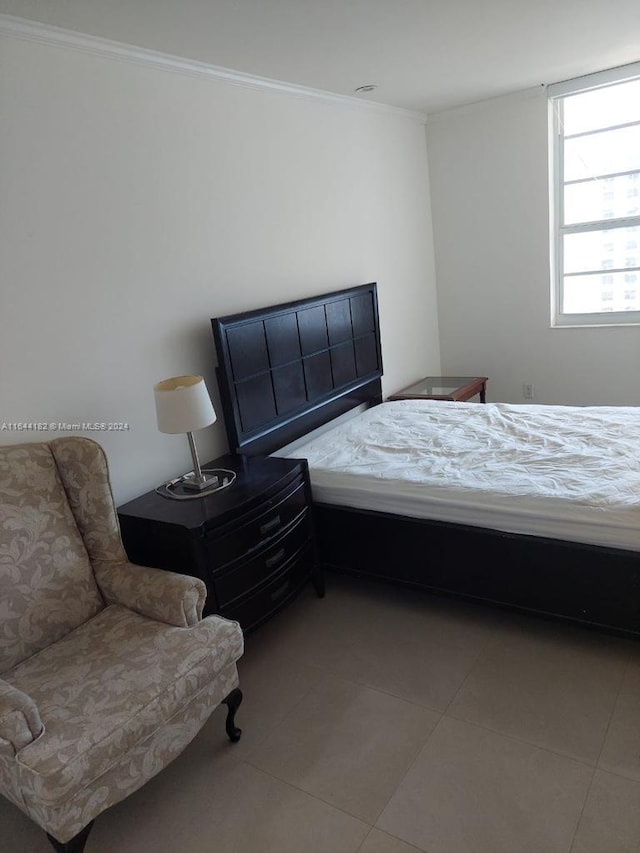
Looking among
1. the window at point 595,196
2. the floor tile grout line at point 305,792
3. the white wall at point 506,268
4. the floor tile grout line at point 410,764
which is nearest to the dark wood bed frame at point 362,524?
the floor tile grout line at point 410,764

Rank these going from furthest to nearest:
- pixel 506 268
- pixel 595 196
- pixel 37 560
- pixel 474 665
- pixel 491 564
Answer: pixel 506 268, pixel 595 196, pixel 491 564, pixel 474 665, pixel 37 560

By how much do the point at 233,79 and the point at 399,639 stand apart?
2.70 m

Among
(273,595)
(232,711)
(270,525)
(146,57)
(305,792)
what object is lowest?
(305,792)

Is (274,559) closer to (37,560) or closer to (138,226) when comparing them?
(37,560)

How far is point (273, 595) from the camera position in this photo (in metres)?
2.46

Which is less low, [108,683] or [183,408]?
[183,408]

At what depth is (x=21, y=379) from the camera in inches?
81.7

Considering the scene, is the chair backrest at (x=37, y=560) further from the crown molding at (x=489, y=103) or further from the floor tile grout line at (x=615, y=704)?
the crown molding at (x=489, y=103)

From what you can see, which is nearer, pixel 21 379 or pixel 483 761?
pixel 483 761

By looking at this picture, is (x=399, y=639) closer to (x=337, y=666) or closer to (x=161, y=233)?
(x=337, y=666)

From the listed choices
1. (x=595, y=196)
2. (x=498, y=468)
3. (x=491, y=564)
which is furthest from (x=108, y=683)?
(x=595, y=196)

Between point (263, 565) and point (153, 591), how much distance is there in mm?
537

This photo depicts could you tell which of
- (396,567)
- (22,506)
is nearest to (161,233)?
(22,506)

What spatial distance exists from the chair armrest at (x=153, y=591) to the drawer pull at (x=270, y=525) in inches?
16.8
